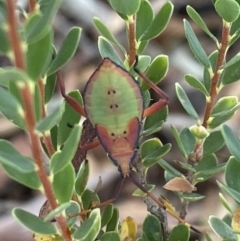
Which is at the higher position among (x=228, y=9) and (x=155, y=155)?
(x=228, y=9)

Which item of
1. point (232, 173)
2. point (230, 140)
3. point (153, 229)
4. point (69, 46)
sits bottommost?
point (153, 229)

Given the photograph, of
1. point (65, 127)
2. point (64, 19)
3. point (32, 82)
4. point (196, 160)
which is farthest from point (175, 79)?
point (32, 82)

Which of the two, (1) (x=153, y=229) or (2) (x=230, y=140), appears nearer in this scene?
(2) (x=230, y=140)

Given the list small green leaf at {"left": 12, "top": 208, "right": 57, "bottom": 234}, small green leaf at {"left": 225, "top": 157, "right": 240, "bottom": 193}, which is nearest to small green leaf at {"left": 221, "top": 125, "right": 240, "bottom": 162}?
small green leaf at {"left": 225, "top": 157, "right": 240, "bottom": 193}

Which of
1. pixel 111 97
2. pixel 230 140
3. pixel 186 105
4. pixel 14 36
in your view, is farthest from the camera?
pixel 186 105

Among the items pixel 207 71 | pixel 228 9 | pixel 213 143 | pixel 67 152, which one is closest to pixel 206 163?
pixel 213 143

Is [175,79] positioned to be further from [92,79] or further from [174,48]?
[92,79]

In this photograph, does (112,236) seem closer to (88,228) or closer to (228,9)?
(88,228)
